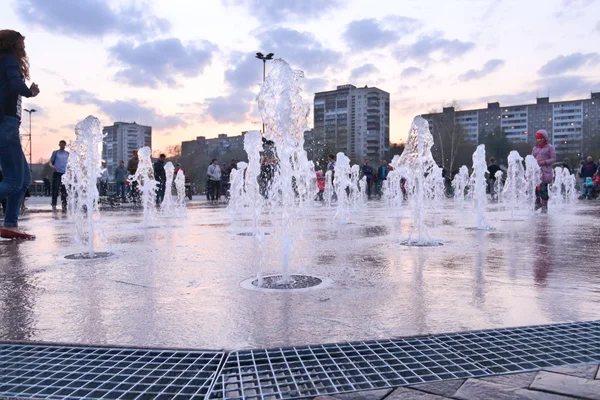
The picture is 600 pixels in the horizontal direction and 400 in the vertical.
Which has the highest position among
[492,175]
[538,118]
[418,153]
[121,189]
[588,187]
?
[538,118]

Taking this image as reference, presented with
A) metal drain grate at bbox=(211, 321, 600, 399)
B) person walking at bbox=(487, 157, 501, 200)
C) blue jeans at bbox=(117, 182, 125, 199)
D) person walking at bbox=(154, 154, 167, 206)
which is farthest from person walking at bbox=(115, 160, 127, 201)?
metal drain grate at bbox=(211, 321, 600, 399)

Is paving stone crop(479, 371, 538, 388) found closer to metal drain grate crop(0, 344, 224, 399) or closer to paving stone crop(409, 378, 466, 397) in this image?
paving stone crop(409, 378, 466, 397)

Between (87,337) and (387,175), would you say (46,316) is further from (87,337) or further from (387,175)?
(387,175)

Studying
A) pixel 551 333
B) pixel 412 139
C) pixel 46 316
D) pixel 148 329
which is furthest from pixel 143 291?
pixel 412 139

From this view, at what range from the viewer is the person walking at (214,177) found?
2059 centimetres

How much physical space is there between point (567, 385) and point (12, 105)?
603 cm

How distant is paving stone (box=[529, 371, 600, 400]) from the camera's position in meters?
1.61

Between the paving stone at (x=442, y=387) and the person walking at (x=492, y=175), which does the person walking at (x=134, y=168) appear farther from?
the person walking at (x=492, y=175)

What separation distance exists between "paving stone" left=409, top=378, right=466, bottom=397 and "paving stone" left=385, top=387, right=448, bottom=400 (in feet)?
0.09

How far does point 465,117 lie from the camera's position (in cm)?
12644

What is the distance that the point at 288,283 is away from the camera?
11.0 ft

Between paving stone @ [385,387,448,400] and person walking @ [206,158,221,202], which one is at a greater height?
person walking @ [206,158,221,202]

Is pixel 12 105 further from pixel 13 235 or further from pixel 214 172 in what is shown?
pixel 214 172

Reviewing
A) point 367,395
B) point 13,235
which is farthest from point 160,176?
point 367,395
